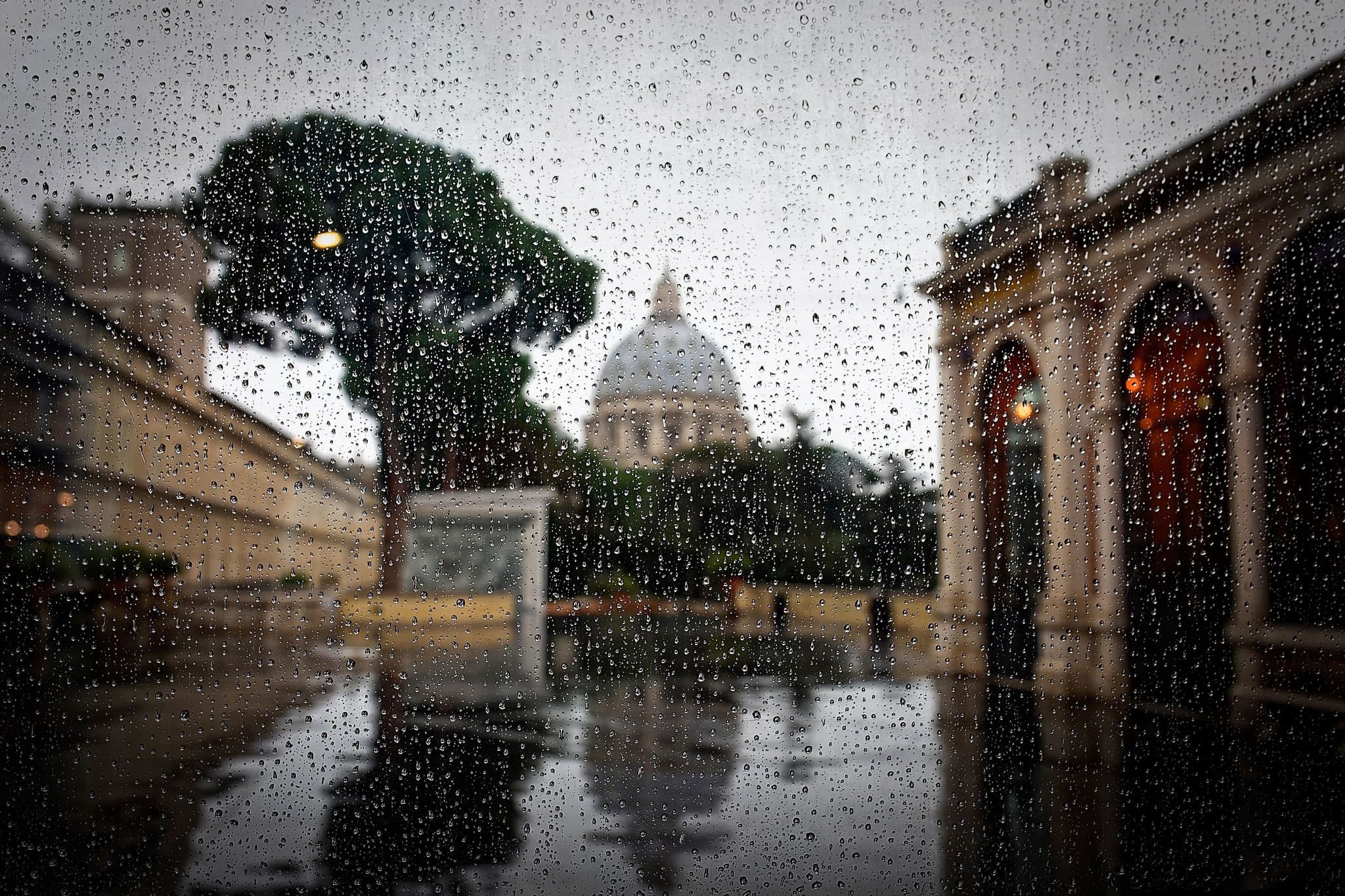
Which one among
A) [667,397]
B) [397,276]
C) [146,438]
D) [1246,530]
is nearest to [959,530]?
[667,397]

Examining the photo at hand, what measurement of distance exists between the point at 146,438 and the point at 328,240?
0.55m

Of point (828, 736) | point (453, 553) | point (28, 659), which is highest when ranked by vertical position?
point (453, 553)

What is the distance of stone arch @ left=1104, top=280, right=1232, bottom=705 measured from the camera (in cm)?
245

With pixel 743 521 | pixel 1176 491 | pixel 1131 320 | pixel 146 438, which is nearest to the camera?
pixel 146 438

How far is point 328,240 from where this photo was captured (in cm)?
181

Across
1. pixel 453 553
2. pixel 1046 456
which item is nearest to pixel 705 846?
pixel 453 553

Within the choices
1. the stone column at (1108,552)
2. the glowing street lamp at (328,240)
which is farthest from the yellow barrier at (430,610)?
the stone column at (1108,552)

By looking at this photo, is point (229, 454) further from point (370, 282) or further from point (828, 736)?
point (828, 736)

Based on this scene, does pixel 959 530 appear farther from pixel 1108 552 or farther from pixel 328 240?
pixel 328 240

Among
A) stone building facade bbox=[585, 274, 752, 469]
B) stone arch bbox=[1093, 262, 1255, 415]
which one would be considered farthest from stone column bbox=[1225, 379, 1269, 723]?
stone building facade bbox=[585, 274, 752, 469]

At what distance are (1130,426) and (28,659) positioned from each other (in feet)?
9.42

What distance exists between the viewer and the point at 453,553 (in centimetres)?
182

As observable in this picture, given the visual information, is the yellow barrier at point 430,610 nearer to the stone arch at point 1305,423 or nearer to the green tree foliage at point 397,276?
the green tree foliage at point 397,276

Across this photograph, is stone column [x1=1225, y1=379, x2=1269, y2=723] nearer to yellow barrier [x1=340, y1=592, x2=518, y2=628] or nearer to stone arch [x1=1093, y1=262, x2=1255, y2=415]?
stone arch [x1=1093, y1=262, x2=1255, y2=415]
